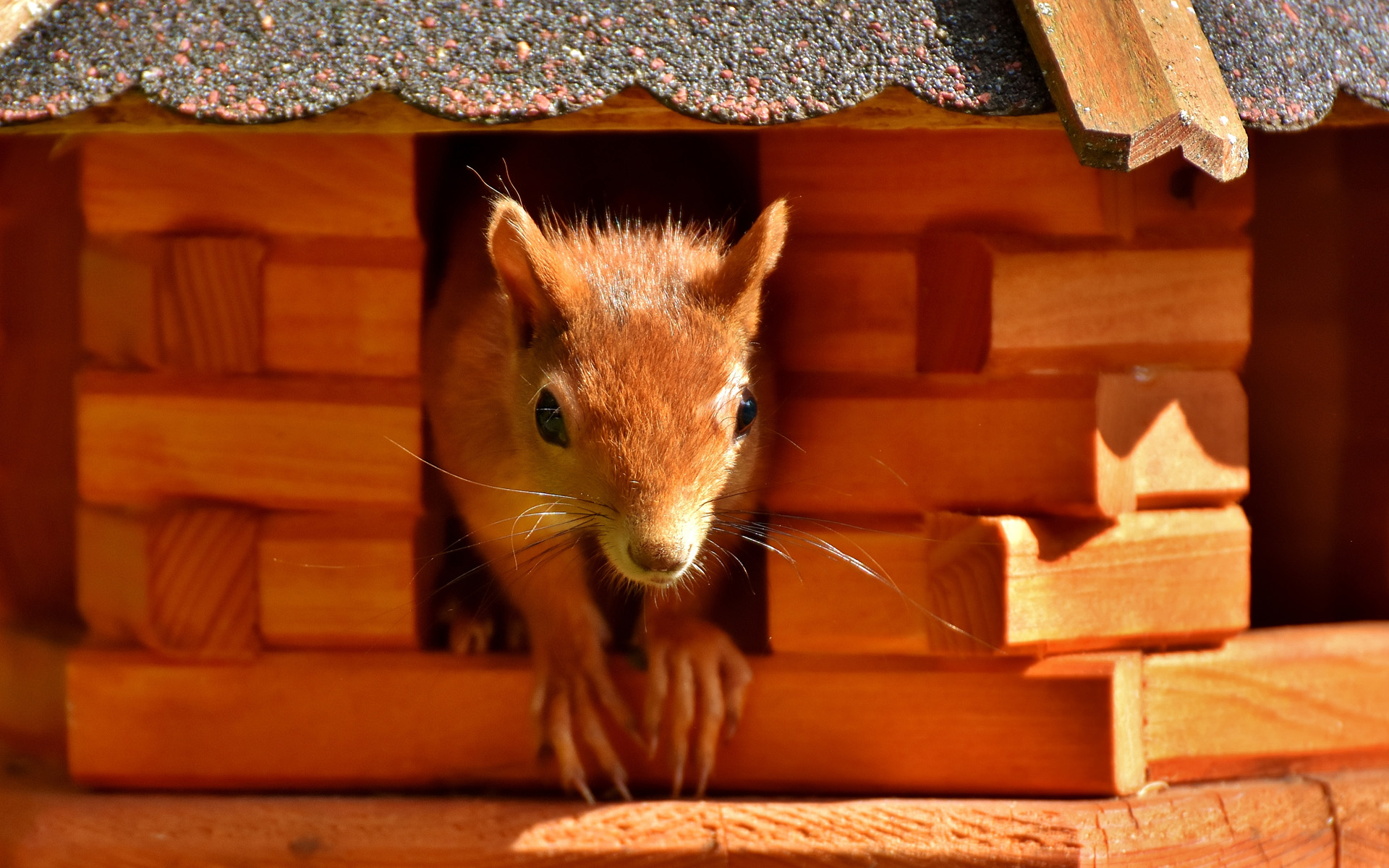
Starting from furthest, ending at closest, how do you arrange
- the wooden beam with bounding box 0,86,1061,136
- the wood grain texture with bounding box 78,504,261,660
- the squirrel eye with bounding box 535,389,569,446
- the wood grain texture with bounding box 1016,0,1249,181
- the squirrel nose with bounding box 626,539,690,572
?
the wood grain texture with bounding box 78,504,261,660 → the squirrel eye with bounding box 535,389,569,446 → the squirrel nose with bounding box 626,539,690,572 → the wooden beam with bounding box 0,86,1061,136 → the wood grain texture with bounding box 1016,0,1249,181

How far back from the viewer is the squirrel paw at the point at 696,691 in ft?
8.17

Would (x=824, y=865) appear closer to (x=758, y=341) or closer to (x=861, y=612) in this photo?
(x=861, y=612)

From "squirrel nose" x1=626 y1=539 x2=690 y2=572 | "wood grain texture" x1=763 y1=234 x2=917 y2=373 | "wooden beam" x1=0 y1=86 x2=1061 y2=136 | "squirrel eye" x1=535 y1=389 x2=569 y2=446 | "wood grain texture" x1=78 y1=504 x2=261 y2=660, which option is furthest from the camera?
"wood grain texture" x1=78 y1=504 x2=261 y2=660

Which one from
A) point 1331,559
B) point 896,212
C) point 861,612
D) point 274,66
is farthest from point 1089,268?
point 274,66

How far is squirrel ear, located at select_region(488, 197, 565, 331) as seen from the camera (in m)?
2.31

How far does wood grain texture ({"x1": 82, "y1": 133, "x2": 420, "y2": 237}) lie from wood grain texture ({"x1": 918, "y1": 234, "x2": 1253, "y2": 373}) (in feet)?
2.99

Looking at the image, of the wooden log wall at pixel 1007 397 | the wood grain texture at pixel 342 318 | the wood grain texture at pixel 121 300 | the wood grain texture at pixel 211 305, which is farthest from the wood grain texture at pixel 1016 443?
the wood grain texture at pixel 121 300

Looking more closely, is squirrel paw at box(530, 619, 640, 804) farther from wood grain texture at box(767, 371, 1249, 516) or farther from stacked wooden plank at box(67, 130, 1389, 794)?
wood grain texture at box(767, 371, 1249, 516)

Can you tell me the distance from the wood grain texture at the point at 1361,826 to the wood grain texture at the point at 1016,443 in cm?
54

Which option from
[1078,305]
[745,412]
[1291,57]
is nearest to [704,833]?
[745,412]

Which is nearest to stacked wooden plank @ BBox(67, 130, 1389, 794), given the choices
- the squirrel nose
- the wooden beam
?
the wooden beam

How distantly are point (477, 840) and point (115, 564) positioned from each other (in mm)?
858

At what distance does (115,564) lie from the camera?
2668 mm

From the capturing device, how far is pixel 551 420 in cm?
231
